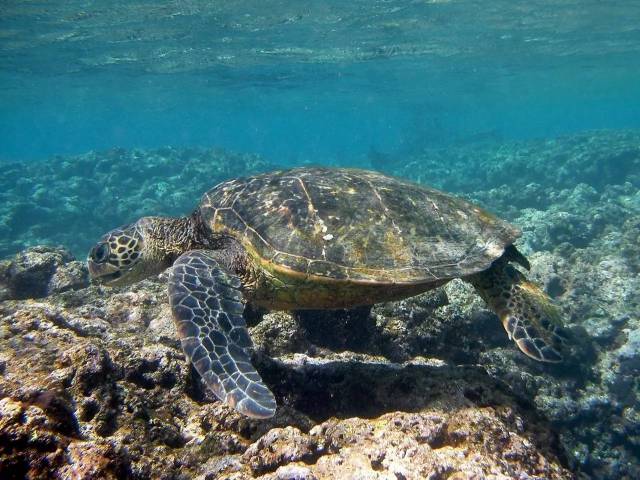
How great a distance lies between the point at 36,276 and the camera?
311 inches

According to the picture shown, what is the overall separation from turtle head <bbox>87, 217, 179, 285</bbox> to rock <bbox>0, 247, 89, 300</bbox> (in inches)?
138

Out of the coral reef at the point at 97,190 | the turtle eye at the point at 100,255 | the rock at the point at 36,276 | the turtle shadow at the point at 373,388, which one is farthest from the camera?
the coral reef at the point at 97,190

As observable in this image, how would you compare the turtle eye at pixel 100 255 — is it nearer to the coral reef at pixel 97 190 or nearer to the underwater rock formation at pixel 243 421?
the underwater rock formation at pixel 243 421

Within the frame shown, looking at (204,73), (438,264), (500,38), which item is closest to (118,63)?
(204,73)

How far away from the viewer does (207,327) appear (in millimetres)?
3406

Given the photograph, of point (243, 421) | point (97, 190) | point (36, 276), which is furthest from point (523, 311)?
point (97, 190)

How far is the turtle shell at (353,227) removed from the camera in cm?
403

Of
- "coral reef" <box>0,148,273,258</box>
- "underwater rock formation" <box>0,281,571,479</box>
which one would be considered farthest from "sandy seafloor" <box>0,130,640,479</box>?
"coral reef" <box>0,148,273,258</box>

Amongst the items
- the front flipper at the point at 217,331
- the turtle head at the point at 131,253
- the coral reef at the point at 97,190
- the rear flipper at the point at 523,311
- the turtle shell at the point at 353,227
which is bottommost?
the coral reef at the point at 97,190

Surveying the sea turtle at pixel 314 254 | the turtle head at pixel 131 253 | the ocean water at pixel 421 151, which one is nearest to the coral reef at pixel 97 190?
the ocean water at pixel 421 151

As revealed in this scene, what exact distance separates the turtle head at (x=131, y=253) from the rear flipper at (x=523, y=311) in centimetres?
402

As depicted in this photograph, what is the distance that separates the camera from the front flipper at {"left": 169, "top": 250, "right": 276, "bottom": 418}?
290 cm

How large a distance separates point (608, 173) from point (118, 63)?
3315 centimetres

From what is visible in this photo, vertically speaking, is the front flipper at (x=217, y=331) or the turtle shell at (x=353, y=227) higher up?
the turtle shell at (x=353, y=227)
